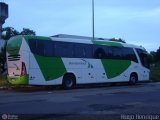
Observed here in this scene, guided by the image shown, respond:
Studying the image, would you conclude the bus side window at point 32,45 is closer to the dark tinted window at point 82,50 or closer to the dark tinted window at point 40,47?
the dark tinted window at point 40,47

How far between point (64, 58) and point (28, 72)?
9.48 feet

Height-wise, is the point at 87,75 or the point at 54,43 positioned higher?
the point at 54,43

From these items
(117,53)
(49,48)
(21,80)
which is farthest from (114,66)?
(21,80)

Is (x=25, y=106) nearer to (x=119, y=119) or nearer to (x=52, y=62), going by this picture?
(x=119, y=119)

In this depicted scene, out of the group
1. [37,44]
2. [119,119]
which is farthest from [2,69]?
[119,119]

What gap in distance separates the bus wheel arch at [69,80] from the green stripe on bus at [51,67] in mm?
450

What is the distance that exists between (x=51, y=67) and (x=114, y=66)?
→ 6.13m

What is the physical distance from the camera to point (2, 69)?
37.2 metres

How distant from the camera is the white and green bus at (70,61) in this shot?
26109 millimetres

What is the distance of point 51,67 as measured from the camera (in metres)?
27.2

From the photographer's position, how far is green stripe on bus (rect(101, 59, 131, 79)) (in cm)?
3116

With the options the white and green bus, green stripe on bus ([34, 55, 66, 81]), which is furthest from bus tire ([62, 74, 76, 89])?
green stripe on bus ([34, 55, 66, 81])

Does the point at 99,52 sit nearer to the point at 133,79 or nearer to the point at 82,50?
the point at 82,50

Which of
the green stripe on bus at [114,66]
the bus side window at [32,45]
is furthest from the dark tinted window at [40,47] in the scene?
the green stripe on bus at [114,66]
